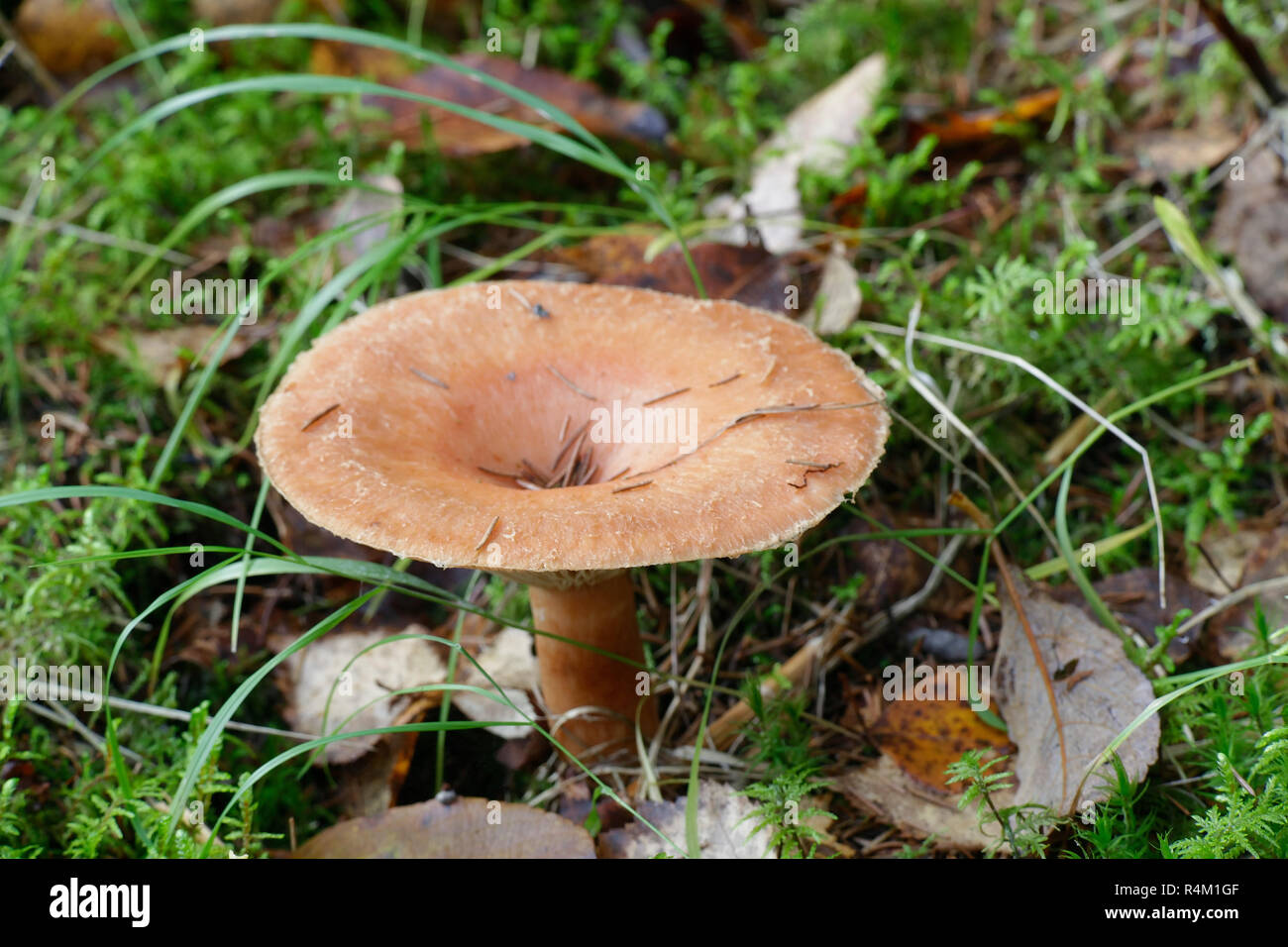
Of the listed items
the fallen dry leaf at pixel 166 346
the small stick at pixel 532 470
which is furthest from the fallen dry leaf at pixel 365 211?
the small stick at pixel 532 470

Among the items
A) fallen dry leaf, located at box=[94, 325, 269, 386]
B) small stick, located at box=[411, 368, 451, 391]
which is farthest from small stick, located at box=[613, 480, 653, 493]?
fallen dry leaf, located at box=[94, 325, 269, 386]

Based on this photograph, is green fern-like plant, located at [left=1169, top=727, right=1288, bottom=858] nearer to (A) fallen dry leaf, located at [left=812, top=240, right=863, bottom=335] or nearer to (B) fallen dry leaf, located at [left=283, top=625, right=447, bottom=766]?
(A) fallen dry leaf, located at [left=812, top=240, right=863, bottom=335]

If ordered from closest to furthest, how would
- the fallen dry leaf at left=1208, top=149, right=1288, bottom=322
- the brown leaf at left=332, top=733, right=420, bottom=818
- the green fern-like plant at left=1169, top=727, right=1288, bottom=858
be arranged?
the green fern-like plant at left=1169, top=727, right=1288, bottom=858 → the brown leaf at left=332, top=733, right=420, bottom=818 → the fallen dry leaf at left=1208, top=149, right=1288, bottom=322

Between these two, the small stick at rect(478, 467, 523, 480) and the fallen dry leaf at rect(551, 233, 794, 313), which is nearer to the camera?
the small stick at rect(478, 467, 523, 480)

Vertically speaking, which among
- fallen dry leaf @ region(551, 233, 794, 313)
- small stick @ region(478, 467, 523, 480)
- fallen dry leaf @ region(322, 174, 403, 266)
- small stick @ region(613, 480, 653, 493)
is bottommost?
small stick @ region(613, 480, 653, 493)

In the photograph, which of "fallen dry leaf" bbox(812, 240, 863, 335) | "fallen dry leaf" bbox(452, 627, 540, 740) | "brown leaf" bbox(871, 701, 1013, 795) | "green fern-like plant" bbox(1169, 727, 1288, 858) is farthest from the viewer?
"fallen dry leaf" bbox(812, 240, 863, 335)

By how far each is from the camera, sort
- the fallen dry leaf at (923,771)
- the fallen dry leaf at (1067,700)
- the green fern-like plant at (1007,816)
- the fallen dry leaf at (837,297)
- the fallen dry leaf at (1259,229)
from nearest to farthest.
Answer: the green fern-like plant at (1007,816), the fallen dry leaf at (1067,700), the fallen dry leaf at (923,771), the fallen dry leaf at (837,297), the fallen dry leaf at (1259,229)

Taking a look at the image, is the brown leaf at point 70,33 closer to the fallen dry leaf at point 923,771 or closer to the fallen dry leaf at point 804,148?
the fallen dry leaf at point 804,148
